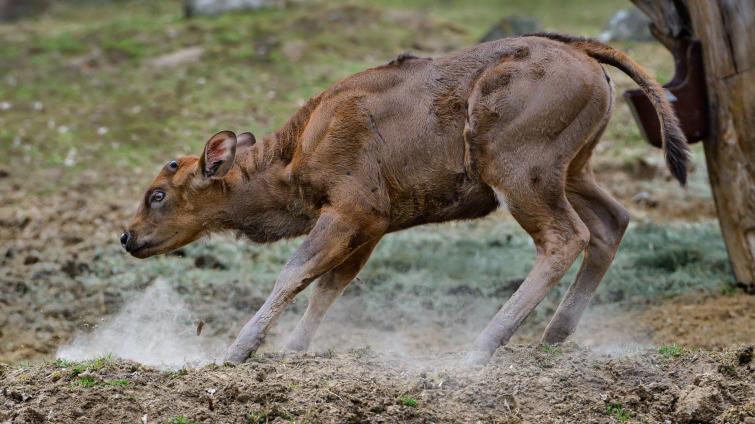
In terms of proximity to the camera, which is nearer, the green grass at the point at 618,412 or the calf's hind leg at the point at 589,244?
the green grass at the point at 618,412

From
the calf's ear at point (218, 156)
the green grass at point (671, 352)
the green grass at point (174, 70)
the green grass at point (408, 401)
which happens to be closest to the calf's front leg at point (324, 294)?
the calf's ear at point (218, 156)

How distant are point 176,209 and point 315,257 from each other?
Answer: 4.21 feet

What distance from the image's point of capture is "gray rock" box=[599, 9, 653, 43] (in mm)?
17719

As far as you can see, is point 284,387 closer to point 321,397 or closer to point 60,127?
point 321,397

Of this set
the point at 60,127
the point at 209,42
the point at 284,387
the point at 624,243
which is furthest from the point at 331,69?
the point at 284,387

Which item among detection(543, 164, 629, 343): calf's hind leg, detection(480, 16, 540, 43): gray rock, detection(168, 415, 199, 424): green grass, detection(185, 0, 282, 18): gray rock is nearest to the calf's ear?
detection(543, 164, 629, 343): calf's hind leg

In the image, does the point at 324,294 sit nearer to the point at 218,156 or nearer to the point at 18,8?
the point at 218,156

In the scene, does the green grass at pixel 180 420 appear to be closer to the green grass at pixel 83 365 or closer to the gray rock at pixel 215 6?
the green grass at pixel 83 365

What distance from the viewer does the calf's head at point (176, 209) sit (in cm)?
785

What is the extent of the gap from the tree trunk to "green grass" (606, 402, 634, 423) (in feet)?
12.2

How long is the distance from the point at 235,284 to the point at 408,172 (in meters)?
3.41

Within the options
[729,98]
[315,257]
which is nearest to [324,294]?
[315,257]

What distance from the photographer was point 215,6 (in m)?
19.4

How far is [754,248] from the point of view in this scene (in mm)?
9117
